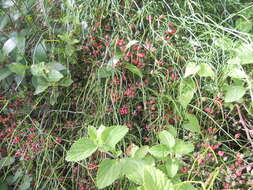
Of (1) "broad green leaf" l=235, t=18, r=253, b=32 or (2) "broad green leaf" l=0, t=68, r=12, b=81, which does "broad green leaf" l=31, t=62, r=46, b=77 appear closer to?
(2) "broad green leaf" l=0, t=68, r=12, b=81

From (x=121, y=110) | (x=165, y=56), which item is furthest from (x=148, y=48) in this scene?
(x=121, y=110)

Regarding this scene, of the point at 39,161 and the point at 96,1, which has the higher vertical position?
the point at 96,1

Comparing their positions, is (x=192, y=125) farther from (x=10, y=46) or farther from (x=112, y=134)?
(x=10, y=46)

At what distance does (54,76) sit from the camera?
2.91 ft

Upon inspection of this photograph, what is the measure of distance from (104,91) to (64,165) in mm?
202

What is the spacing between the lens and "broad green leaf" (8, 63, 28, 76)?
0.90 m

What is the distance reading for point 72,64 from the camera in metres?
0.99

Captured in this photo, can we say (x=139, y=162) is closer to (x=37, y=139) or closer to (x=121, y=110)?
(x=121, y=110)

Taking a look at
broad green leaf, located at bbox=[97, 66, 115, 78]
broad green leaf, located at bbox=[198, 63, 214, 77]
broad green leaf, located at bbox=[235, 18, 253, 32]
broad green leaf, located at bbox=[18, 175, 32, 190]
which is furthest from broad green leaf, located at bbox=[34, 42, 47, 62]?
broad green leaf, located at bbox=[235, 18, 253, 32]

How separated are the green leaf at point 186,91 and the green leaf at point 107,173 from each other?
0.22m

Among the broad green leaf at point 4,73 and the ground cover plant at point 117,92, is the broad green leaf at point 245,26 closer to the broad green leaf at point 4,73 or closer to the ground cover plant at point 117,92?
the ground cover plant at point 117,92

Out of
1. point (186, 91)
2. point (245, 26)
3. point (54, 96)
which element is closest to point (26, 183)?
point (54, 96)

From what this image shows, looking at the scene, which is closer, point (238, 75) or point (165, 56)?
point (238, 75)

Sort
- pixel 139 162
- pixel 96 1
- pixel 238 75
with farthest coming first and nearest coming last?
pixel 96 1
pixel 238 75
pixel 139 162
